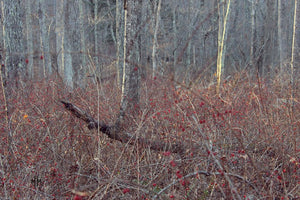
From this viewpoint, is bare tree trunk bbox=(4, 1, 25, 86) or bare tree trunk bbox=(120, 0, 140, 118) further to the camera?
bare tree trunk bbox=(4, 1, 25, 86)

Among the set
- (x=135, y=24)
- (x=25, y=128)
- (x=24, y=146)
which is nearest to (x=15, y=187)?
(x=24, y=146)

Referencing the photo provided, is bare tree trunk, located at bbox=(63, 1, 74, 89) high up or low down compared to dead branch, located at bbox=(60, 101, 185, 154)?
up

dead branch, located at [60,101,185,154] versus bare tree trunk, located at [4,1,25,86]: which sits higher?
bare tree trunk, located at [4,1,25,86]

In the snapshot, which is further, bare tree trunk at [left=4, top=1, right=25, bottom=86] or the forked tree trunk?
bare tree trunk at [left=4, top=1, right=25, bottom=86]

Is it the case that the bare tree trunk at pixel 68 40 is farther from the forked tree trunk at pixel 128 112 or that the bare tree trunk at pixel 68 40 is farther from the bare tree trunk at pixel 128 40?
the bare tree trunk at pixel 128 40

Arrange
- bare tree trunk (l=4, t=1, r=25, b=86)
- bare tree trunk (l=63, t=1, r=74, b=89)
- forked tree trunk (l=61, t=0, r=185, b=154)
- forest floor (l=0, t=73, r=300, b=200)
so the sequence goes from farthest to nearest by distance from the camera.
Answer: bare tree trunk (l=63, t=1, r=74, b=89), bare tree trunk (l=4, t=1, r=25, b=86), forked tree trunk (l=61, t=0, r=185, b=154), forest floor (l=0, t=73, r=300, b=200)

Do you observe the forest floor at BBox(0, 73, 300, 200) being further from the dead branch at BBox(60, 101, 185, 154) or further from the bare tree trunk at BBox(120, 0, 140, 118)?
the bare tree trunk at BBox(120, 0, 140, 118)

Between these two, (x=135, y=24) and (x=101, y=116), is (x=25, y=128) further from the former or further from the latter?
(x=135, y=24)

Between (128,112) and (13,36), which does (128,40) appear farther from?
(13,36)

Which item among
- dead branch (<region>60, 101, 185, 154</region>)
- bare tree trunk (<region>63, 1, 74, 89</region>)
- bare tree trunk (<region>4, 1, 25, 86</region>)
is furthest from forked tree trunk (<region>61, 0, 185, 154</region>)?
bare tree trunk (<region>63, 1, 74, 89</region>)

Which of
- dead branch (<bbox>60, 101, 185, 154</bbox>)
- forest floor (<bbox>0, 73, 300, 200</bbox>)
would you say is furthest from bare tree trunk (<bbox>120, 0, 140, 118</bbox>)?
forest floor (<bbox>0, 73, 300, 200</bbox>)

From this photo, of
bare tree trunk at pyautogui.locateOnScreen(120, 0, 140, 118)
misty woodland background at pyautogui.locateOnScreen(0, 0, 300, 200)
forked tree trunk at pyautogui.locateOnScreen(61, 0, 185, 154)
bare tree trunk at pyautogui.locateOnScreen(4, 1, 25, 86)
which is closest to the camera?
misty woodland background at pyautogui.locateOnScreen(0, 0, 300, 200)

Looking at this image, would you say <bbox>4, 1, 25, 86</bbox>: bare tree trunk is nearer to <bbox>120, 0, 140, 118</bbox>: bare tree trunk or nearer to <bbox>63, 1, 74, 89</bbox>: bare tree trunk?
<bbox>63, 1, 74, 89</bbox>: bare tree trunk

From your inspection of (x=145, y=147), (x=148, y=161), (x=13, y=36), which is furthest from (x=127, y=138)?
(x=13, y=36)
